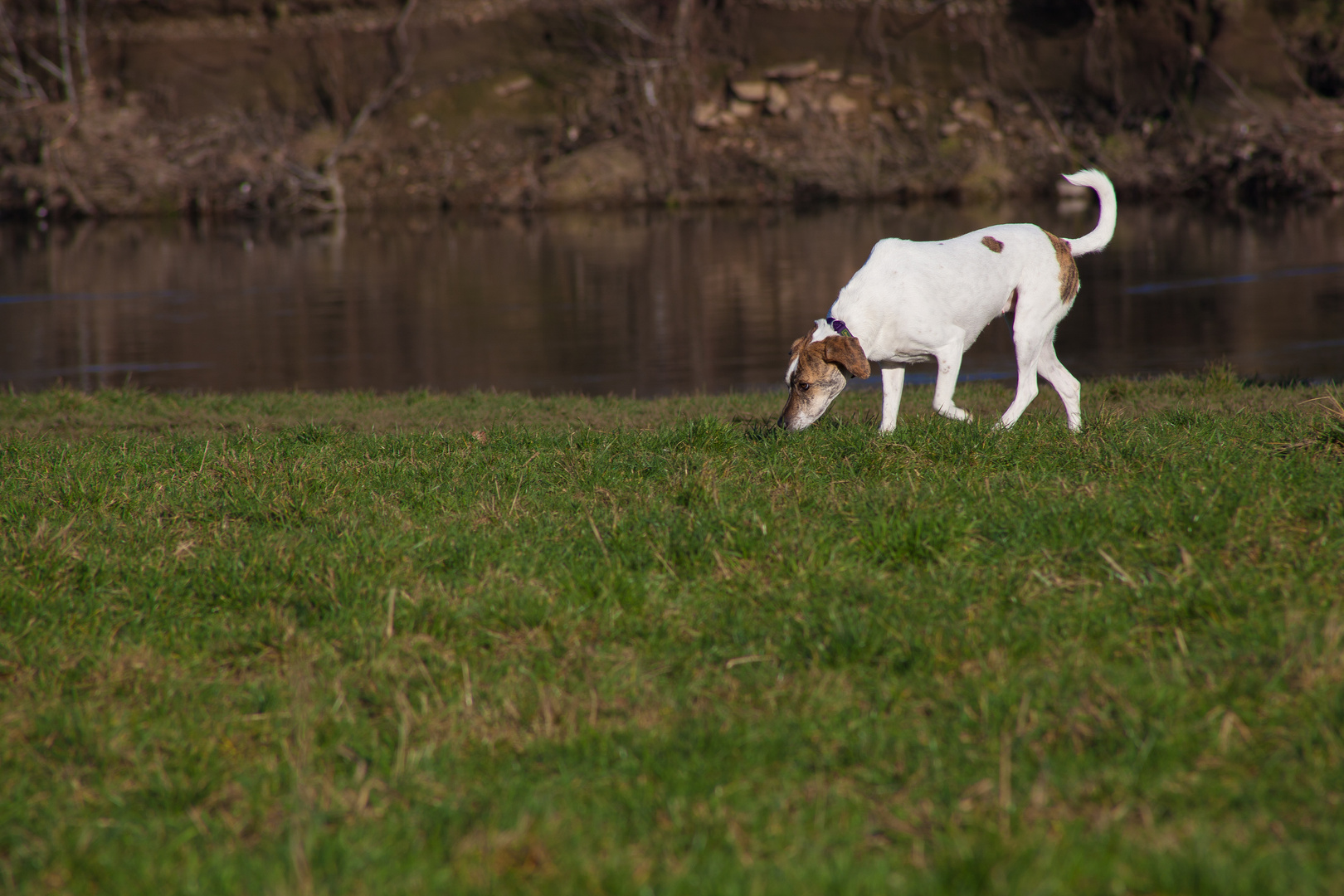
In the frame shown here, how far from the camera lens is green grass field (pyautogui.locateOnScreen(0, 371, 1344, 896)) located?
334 cm

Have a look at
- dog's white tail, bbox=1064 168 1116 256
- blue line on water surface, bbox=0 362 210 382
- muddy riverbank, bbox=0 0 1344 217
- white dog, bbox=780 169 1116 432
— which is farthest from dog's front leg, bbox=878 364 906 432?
muddy riverbank, bbox=0 0 1344 217

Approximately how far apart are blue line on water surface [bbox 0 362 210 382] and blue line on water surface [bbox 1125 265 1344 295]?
52.7 ft

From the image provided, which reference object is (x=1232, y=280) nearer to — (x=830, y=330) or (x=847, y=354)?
(x=830, y=330)

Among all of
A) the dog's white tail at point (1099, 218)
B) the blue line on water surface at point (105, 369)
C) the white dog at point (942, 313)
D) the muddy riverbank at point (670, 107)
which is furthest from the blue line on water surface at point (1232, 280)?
the muddy riverbank at point (670, 107)

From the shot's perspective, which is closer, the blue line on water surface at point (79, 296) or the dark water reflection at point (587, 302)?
the dark water reflection at point (587, 302)

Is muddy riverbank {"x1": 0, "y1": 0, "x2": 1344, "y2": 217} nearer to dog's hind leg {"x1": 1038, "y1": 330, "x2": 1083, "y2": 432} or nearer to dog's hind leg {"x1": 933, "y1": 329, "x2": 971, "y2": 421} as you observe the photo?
dog's hind leg {"x1": 1038, "y1": 330, "x2": 1083, "y2": 432}

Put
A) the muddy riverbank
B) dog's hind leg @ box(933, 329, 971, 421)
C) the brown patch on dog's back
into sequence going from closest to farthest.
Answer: dog's hind leg @ box(933, 329, 971, 421) → the brown patch on dog's back → the muddy riverbank

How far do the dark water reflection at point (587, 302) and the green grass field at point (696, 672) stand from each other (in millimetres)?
8791

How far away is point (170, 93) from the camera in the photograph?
171ft

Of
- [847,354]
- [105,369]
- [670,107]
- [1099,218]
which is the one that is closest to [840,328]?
[847,354]

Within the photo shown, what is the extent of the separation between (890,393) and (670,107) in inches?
1594

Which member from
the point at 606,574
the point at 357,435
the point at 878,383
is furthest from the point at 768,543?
the point at 878,383

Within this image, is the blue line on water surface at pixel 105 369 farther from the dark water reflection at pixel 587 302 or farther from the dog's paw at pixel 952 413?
the dog's paw at pixel 952 413

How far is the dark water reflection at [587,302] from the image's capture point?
17.0 meters
